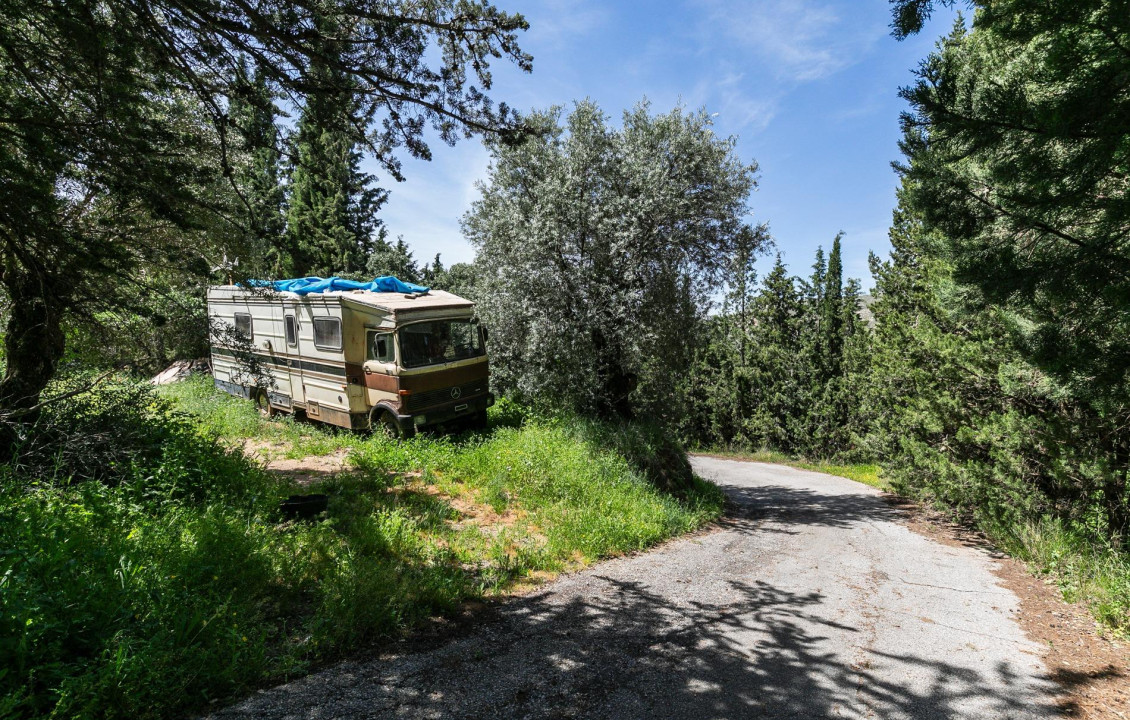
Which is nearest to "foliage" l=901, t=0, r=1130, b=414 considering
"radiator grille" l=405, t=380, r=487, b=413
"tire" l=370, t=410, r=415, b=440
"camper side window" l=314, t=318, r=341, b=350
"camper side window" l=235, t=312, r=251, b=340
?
"radiator grille" l=405, t=380, r=487, b=413

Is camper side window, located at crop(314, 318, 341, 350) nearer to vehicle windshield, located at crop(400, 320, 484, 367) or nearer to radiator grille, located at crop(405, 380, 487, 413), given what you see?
vehicle windshield, located at crop(400, 320, 484, 367)

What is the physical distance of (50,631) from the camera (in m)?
2.96

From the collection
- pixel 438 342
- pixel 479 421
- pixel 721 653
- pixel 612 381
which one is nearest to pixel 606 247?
pixel 612 381

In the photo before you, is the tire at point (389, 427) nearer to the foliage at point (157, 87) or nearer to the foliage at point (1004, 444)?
the foliage at point (157, 87)

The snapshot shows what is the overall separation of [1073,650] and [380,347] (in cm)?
1029

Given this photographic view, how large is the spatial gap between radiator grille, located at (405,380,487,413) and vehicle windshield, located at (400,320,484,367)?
1.90 feet

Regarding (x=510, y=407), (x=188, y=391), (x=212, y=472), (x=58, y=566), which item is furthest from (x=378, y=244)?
(x=58, y=566)

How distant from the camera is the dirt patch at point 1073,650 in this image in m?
3.67

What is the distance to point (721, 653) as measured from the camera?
13.6 ft

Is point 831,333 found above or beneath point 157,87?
beneath

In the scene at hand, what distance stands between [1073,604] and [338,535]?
24.4ft

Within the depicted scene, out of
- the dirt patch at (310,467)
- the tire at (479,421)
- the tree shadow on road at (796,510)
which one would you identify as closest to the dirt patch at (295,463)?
the dirt patch at (310,467)

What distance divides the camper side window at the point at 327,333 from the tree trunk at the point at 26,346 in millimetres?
4543

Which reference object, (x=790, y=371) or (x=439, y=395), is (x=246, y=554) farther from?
(x=790, y=371)
